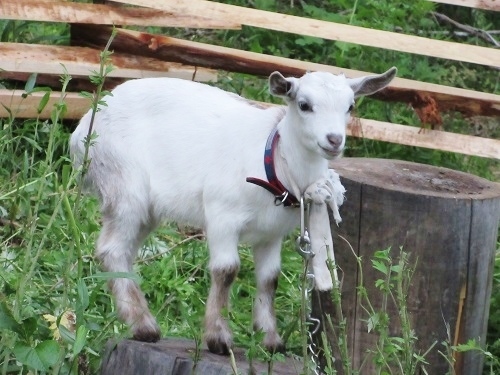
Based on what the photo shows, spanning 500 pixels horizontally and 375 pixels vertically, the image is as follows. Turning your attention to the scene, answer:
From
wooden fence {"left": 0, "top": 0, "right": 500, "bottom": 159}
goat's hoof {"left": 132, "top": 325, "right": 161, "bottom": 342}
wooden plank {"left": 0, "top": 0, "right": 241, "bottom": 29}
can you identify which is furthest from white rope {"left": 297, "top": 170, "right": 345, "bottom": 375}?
wooden plank {"left": 0, "top": 0, "right": 241, "bottom": 29}

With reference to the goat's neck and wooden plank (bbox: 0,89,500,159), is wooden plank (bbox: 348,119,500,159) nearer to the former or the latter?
wooden plank (bbox: 0,89,500,159)

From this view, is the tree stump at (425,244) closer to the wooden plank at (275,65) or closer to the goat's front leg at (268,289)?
the goat's front leg at (268,289)

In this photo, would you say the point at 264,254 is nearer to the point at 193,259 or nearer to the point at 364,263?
the point at 364,263

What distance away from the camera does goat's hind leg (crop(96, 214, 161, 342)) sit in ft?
14.5

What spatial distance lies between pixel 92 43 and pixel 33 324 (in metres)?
4.47

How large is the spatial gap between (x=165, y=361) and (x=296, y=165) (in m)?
0.85

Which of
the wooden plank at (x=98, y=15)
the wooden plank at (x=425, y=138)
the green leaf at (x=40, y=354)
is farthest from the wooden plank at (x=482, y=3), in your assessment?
the green leaf at (x=40, y=354)

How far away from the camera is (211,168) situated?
14.0 ft

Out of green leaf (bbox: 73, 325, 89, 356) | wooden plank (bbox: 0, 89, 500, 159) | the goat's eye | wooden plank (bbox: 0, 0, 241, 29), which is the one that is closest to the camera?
green leaf (bbox: 73, 325, 89, 356)

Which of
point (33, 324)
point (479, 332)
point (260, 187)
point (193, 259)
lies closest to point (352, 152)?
point (193, 259)

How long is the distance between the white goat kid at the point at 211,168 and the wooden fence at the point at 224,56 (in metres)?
2.56

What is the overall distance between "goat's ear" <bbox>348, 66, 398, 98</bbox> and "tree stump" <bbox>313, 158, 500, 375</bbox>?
0.35 m

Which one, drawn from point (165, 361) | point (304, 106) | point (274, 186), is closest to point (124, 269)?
point (165, 361)

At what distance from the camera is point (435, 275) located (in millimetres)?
4352
